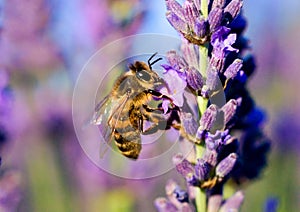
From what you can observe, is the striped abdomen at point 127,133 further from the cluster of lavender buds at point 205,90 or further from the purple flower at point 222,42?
the purple flower at point 222,42

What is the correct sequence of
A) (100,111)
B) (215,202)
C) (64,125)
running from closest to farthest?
(215,202)
(100,111)
(64,125)

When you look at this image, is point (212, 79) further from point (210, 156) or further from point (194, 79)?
point (210, 156)

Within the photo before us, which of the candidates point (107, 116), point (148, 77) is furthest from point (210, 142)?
point (107, 116)

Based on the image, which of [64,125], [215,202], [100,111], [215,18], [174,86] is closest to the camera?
[215,18]

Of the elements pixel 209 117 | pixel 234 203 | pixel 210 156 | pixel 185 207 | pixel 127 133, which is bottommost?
pixel 234 203

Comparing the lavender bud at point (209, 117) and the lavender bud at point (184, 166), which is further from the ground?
the lavender bud at point (209, 117)

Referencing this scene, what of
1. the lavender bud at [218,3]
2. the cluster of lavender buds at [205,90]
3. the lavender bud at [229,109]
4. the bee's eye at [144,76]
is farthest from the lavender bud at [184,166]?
the lavender bud at [218,3]

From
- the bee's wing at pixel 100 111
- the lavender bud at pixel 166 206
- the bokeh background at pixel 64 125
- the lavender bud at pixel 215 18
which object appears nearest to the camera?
the lavender bud at pixel 215 18

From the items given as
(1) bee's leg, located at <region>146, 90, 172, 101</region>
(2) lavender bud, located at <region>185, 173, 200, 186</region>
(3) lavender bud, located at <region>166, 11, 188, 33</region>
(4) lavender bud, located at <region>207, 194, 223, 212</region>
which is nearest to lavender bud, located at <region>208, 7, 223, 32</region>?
(3) lavender bud, located at <region>166, 11, 188, 33</region>

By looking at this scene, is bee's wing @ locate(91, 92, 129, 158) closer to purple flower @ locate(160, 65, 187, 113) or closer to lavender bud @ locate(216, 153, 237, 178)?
purple flower @ locate(160, 65, 187, 113)
